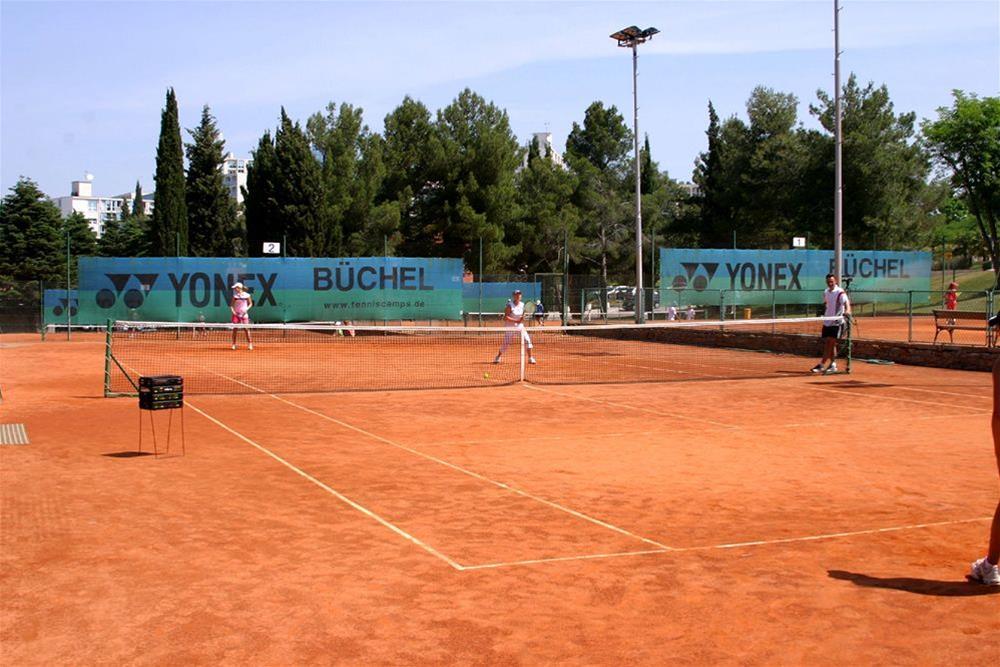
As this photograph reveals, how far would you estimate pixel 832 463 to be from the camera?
11.0 m

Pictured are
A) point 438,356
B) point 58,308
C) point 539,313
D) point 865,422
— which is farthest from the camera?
point 539,313

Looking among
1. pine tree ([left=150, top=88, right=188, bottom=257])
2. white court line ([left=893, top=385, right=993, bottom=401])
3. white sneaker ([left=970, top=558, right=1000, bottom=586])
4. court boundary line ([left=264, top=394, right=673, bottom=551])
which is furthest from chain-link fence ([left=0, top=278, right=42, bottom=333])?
white sneaker ([left=970, top=558, right=1000, bottom=586])

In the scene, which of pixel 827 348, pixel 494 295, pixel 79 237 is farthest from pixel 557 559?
pixel 79 237

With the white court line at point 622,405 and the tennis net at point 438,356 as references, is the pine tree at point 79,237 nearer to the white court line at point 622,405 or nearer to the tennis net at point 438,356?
the tennis net at point 438,356

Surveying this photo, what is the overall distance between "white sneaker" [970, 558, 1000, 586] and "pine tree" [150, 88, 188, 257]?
47311 millimetres

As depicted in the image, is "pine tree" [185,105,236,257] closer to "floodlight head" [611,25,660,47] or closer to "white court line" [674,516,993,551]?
"floodlight head" [611,25,660,47]

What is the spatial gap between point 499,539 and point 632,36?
3052cm

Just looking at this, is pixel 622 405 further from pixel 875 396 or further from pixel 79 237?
pixel 79 237

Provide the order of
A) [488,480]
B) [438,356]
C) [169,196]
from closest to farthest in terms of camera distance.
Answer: [488,480] < [438,356] < [169,196]

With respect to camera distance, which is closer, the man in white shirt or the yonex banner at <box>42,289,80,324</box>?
the man in white shirt

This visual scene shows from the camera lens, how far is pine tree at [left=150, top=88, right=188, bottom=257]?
49.7m

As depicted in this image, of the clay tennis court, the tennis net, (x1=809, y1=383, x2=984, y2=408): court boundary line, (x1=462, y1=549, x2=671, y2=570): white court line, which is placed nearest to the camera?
the clay tennis court

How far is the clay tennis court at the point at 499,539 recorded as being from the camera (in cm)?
550

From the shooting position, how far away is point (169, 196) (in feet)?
163
